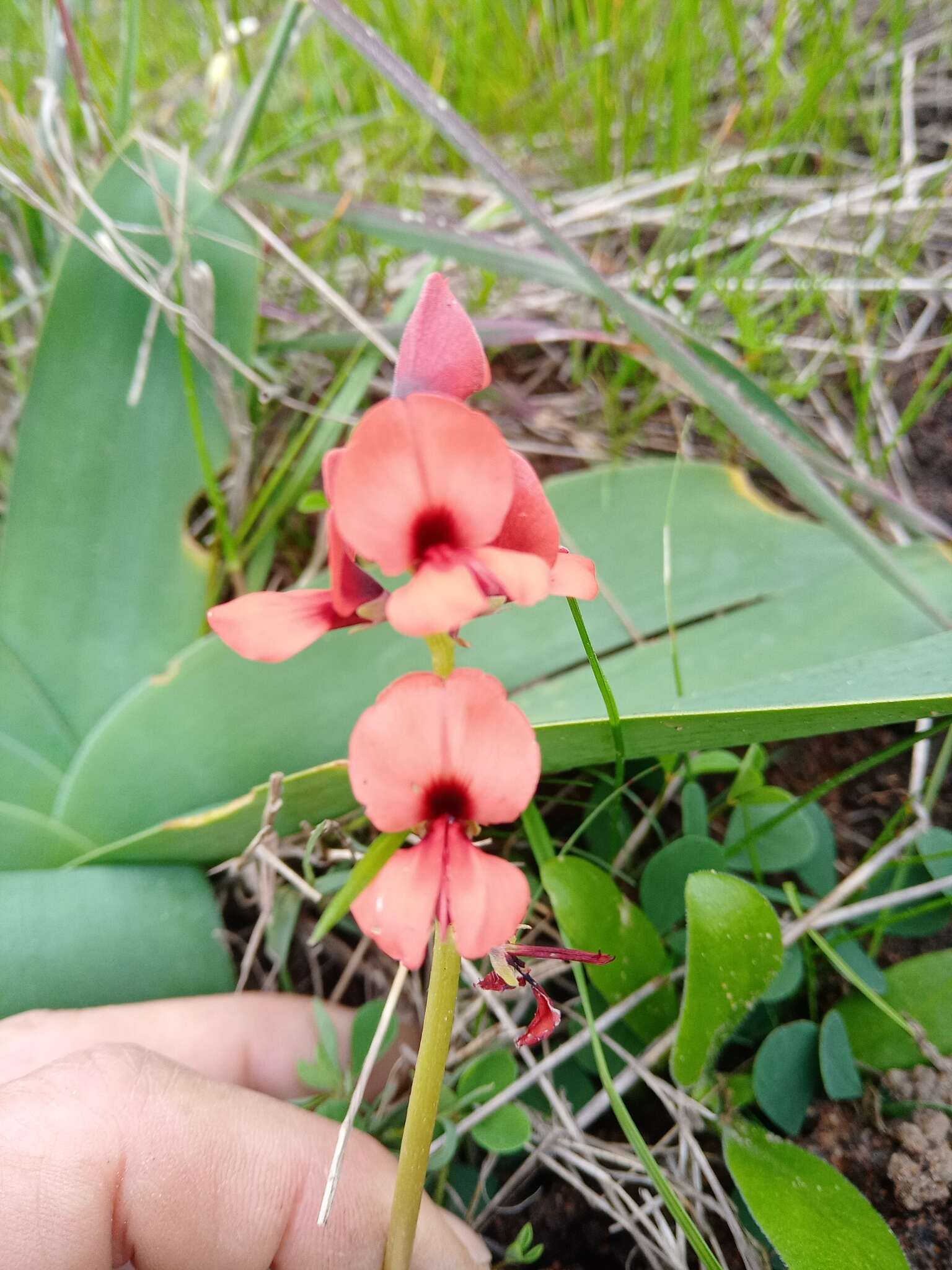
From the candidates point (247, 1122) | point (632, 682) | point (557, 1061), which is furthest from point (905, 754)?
point (247, 1122)

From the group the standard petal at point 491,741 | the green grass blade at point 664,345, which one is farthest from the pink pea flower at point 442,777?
the green grass blade at point 664,345

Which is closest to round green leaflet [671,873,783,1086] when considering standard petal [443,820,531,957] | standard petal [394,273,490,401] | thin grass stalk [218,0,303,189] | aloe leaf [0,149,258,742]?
standard petal [443,820,531,957]

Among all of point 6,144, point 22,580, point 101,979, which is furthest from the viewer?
point 6,144

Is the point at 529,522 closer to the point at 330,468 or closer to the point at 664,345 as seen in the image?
the point at 330,468

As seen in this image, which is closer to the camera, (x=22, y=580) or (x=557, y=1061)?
(x=557, y=1061)

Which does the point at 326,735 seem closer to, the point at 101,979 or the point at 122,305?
the point at 101,979

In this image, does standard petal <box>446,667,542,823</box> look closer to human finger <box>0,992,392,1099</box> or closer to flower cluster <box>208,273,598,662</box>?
flower cluster <box>208,273,598,662</box>

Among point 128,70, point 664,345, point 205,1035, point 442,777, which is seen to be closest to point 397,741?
point 442,777

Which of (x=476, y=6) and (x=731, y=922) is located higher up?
(x=476, y=6)
